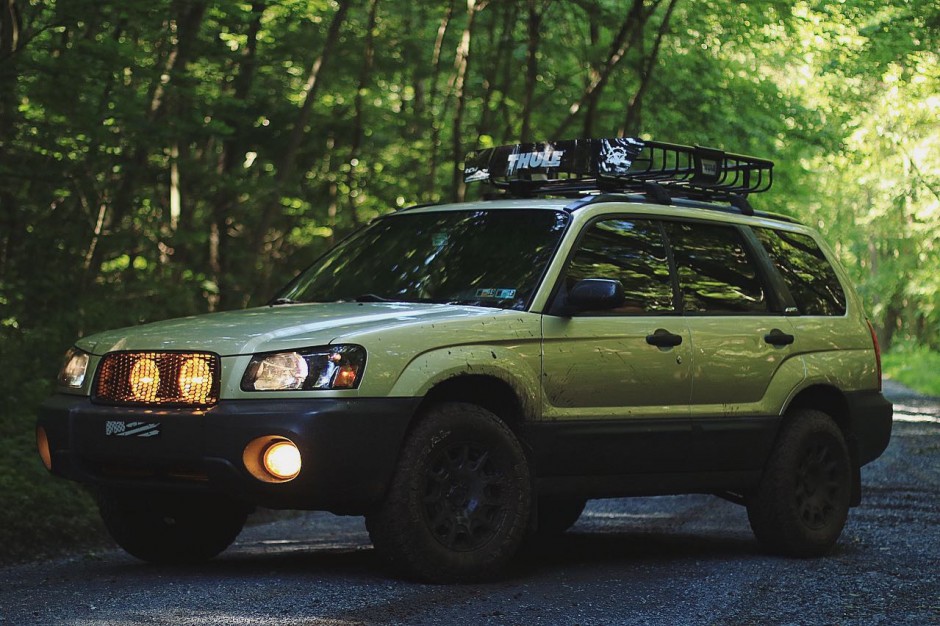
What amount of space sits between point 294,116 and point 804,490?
12.5 metres

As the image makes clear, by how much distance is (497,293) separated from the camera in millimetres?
6977

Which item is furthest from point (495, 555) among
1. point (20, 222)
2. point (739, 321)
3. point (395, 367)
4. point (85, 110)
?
point (20, 222)

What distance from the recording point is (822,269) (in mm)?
8969

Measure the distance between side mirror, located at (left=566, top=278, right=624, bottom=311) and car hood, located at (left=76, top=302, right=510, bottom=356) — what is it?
0.40 metres

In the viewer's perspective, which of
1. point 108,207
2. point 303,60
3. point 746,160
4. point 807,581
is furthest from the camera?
point 303,60

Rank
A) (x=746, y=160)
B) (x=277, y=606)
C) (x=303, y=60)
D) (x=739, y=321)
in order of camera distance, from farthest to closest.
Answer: (x=303, y=60) → (x=746, y=160) → (x=739, y=321) → (x=277, y=606)

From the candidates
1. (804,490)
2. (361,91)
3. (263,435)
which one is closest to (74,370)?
(263,435)

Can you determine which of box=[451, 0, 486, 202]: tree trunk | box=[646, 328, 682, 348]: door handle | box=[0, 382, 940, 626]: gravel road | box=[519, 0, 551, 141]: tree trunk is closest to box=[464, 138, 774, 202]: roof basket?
box=[646, 328, 682, 348]: door handle

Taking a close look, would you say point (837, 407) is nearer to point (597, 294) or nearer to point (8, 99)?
point (597, 294)

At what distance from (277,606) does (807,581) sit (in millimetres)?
2799

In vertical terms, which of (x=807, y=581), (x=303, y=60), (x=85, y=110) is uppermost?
(x=303, y=60)

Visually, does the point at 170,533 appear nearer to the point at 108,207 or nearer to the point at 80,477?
the point at 80,477

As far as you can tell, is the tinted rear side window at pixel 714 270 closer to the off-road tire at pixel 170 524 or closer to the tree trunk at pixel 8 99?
the off-road tire at pixel 170 524

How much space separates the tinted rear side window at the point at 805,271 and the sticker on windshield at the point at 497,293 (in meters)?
2.19
